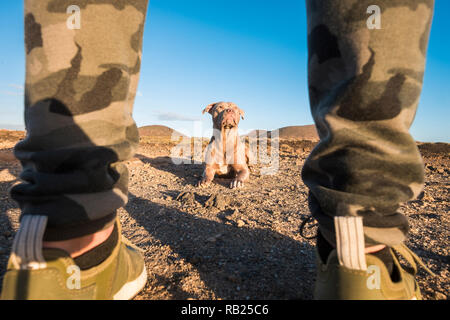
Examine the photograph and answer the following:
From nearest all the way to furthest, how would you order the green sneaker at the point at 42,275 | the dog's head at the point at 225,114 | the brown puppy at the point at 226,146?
Answer: the green sneaker at the point at 42,275
the brown puppy at the point at 226,146
the dog's head at the point at 225,114

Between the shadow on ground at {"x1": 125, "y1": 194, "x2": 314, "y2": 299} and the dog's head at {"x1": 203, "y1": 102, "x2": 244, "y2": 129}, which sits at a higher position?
the dog's head at {"x1": 203, "y1": 102, "x2": 244, "y2": 129}

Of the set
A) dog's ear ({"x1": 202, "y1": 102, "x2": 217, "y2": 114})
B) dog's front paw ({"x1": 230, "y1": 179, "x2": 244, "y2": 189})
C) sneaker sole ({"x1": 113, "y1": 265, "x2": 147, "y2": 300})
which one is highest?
dog's ear ({"x1": 202, "y1": 102, "x2": 217, "y2": 114})

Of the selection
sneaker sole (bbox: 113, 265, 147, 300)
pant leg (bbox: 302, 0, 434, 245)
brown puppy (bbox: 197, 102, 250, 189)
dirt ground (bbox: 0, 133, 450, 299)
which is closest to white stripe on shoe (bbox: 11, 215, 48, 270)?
sneaker sole (bbox: 113, 265, 147, 300)

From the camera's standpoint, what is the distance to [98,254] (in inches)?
39.4

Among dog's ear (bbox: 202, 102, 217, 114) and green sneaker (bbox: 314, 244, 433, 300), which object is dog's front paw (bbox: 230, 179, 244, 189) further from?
green sneaker (bbox: 314, 244, 433, 300)

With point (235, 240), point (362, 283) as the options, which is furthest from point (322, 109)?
point (235, 240)

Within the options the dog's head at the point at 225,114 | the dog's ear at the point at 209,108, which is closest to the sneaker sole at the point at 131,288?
the dog's head at the point at 225,114

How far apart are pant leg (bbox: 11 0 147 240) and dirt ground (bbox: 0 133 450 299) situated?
0.59 m

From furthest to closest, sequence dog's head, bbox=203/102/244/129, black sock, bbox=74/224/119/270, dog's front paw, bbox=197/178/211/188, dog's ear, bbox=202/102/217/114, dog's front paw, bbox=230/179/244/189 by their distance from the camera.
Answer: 1. dog's ear, bbox=202/102/217/114
2. dog's head, bbox=203/102/244/129
3. dog's front paw, bbox=197/178/211/188
4. dog's front paw, bbox=230/179/244/189
5. black sock, bbox=74/224/119/270

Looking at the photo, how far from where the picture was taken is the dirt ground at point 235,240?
4.20 feet

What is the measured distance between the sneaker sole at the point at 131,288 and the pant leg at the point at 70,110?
320mm

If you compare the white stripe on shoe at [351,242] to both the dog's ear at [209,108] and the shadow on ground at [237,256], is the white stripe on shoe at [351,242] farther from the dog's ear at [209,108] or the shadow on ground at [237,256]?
the dog's ear at [209,108]

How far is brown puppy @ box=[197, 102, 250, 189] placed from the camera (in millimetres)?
4945
